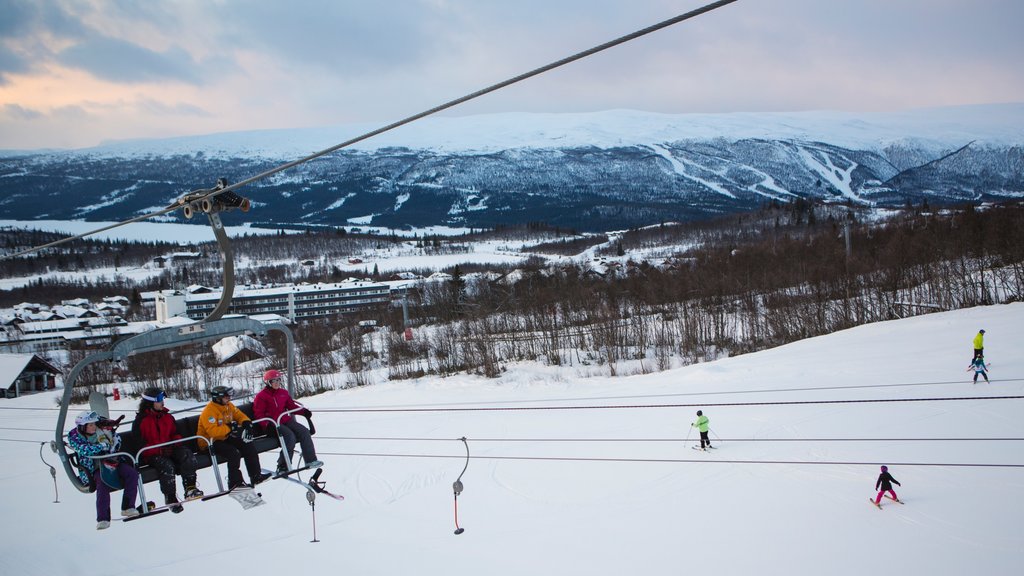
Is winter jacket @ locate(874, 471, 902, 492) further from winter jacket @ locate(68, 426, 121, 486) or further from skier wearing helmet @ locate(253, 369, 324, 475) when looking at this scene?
winter jacket @ locate(68, 426, 121, 486)

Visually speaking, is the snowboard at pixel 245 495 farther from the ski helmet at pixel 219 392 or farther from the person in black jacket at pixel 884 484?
the person in black jacket at pixel 884 484

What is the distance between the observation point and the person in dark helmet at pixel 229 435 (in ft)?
30.1

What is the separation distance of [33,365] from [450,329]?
134 feet

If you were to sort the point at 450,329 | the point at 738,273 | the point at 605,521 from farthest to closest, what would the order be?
the point at 738,273
the point at 450,329
the point at 605,521

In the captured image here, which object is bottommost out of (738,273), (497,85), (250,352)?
(250,352)

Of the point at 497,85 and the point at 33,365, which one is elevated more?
the point at 497,85

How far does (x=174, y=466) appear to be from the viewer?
909 centimetres

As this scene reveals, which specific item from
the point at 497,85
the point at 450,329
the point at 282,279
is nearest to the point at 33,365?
the point at 450,329

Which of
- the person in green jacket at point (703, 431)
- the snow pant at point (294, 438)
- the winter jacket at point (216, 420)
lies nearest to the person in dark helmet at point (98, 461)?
the winter jacket at point (216, 420)

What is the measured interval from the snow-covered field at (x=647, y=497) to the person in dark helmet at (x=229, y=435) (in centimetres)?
818

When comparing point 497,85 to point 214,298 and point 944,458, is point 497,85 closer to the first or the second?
point 944,458

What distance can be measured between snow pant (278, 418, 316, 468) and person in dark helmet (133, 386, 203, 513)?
126 centimetres

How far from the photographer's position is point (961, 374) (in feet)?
89.1

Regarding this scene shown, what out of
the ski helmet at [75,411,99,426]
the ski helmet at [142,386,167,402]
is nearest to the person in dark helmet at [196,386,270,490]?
the ski helmet at [142,386,167,402]
